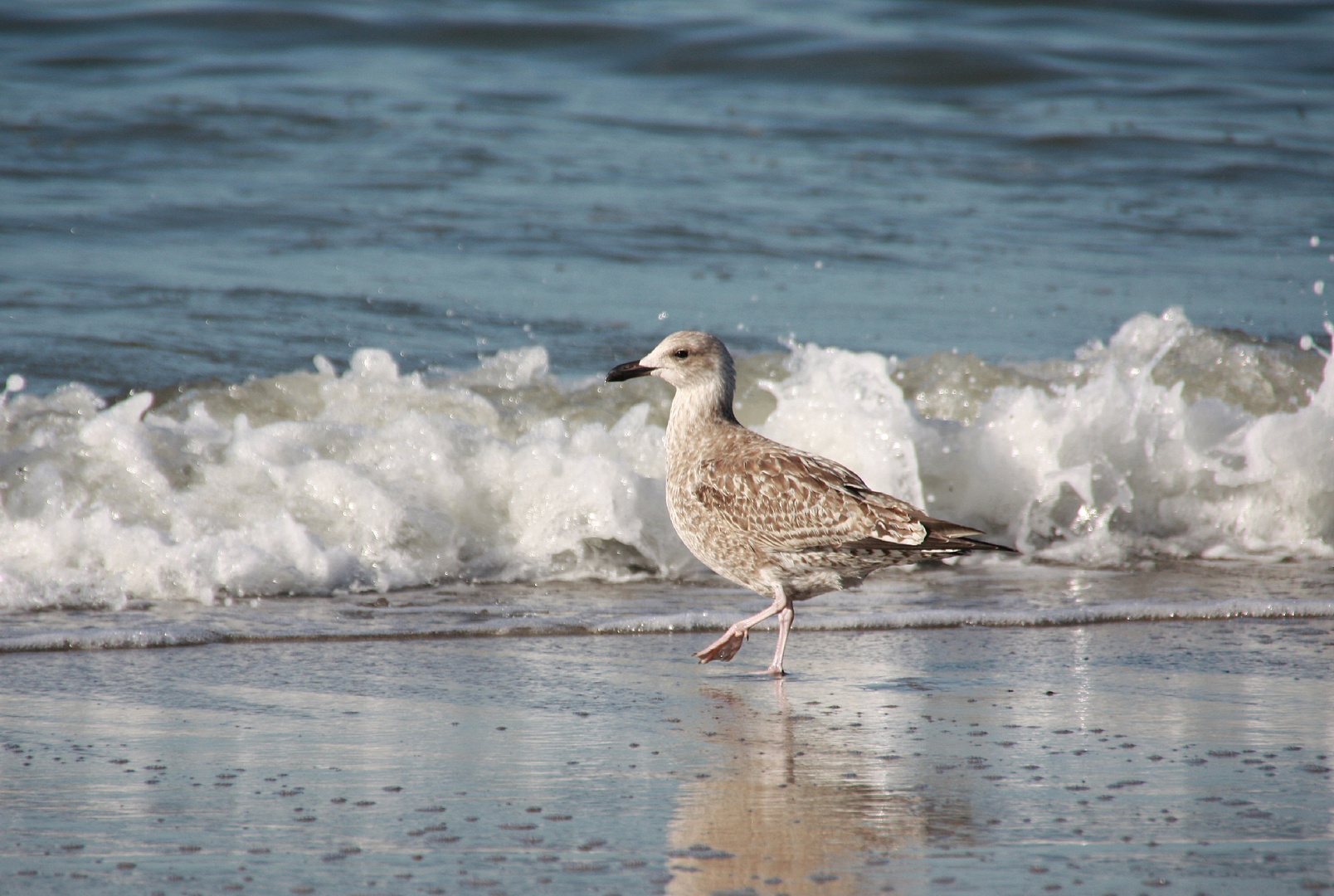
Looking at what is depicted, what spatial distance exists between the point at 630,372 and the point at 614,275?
222 inches

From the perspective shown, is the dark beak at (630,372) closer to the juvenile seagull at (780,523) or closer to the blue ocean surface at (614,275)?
the juvenile seagull at (780,523)

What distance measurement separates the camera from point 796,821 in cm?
341

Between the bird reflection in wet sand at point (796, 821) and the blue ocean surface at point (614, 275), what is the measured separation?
1.72 m

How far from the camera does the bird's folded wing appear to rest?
15.8ft

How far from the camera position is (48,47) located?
52.5 feet

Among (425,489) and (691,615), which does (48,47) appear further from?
(691,615)

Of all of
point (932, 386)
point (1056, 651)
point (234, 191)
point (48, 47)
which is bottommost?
point (1056, 651)

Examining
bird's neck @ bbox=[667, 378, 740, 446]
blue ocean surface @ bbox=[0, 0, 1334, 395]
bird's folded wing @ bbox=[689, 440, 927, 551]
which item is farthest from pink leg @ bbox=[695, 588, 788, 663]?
blue ocean surface @ bbox=[0, 0, 1334, 395]

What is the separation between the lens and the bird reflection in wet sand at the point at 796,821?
3062mm

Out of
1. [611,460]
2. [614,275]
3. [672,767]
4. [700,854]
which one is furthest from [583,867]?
[614,275]

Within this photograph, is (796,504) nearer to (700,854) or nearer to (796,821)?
(796,821)

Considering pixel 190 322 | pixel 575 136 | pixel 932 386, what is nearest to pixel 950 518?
pixel 932 386

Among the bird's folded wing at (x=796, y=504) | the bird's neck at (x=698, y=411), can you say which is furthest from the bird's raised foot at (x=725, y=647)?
the bird's neck at (x=698, y=411)

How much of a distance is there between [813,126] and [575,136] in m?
2.62
